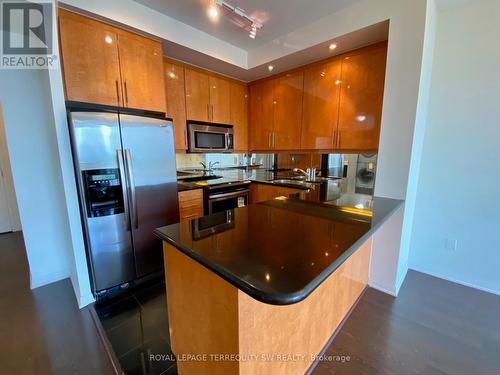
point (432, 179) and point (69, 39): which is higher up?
point (69, 39)

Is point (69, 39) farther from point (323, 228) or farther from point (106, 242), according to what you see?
point (323, 228)

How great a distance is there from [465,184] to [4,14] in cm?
437

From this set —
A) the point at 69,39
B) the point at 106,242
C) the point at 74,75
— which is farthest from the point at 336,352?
the point at 69,39

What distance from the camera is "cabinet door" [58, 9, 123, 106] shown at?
1.72 meters

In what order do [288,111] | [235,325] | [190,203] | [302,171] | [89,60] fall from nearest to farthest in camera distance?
[235,325], [89,60], [190,203], [288,111], [302,171]

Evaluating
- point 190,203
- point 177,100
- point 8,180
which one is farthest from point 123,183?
point 8,180

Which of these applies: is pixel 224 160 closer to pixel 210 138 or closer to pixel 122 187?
pixel 210 138

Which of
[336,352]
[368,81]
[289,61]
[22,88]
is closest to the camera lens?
[336,352]

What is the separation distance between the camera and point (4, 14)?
1.74 m

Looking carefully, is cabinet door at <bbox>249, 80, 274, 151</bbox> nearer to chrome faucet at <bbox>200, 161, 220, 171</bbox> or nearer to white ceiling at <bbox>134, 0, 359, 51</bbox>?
chrome faucet at <bbox>200, 161, 220, 171</bbox>

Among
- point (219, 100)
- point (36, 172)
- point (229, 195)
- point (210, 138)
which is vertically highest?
point (219, 100)

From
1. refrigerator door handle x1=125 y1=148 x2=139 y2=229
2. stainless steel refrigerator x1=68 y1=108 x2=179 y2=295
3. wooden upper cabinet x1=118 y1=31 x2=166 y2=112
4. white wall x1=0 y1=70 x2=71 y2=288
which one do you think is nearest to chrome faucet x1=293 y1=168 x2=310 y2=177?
stainless steel refrigerator x1=68 y1=108 x2=179 y2=295

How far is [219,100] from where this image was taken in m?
3.11

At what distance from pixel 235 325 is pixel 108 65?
2299 millimetres
